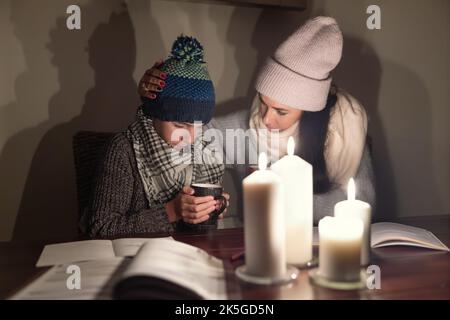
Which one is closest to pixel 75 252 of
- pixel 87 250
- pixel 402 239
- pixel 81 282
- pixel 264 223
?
pixel 87 250

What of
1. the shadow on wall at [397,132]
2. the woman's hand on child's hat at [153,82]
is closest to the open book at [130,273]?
the woman's hand on child's hat at [153,82]

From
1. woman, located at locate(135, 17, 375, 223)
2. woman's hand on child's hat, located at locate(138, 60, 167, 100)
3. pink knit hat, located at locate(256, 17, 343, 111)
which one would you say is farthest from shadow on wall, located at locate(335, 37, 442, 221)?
woman's hand on child's hat, located at locate(138, 60, 167, 100)

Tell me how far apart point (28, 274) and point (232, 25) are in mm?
903

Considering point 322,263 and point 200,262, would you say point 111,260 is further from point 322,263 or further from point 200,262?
point 322,263

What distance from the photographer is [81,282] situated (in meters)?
0.71

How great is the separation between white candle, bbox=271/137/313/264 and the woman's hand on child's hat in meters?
0.49

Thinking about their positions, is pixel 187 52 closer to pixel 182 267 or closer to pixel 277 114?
pixel 277 114

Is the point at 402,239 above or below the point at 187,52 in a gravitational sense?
below

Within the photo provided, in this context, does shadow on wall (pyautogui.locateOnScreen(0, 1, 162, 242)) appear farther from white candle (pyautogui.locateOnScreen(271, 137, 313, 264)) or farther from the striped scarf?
white candle (pyautogui.locateOnScreen(271, 137, 313, 264))

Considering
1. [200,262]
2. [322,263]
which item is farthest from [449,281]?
[200,262]

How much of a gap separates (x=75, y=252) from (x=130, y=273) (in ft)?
1.05

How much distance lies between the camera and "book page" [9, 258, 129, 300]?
67cm

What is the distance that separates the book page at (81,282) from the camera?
668mm

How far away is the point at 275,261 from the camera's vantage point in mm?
703
